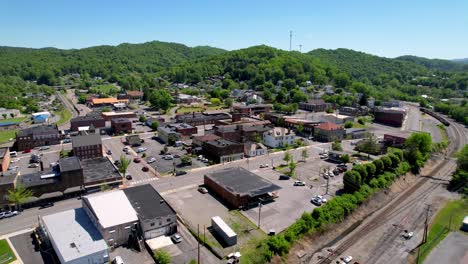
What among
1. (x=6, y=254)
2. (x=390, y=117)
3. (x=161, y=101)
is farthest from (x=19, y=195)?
(x=390, y=117)

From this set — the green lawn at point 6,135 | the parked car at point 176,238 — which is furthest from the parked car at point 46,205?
the green lawn at point 6,135

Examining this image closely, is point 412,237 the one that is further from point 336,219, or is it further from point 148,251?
point 148,251

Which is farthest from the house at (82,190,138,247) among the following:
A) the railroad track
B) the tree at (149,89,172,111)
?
the tree at (149,89,172,111)

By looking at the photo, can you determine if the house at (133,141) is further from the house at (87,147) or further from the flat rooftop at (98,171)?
the flat rooftop at (98,171)

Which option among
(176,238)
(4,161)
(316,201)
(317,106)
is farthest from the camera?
(317,106)

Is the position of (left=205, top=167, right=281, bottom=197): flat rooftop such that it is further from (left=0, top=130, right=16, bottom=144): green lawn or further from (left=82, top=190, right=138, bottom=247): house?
(left=0, top=130, right=16, bottom=144): green lawn

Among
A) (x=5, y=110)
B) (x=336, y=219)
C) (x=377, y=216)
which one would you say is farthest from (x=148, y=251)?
(x=5, y=110)

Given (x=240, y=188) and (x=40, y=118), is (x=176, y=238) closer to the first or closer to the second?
(x=240, y=188)
